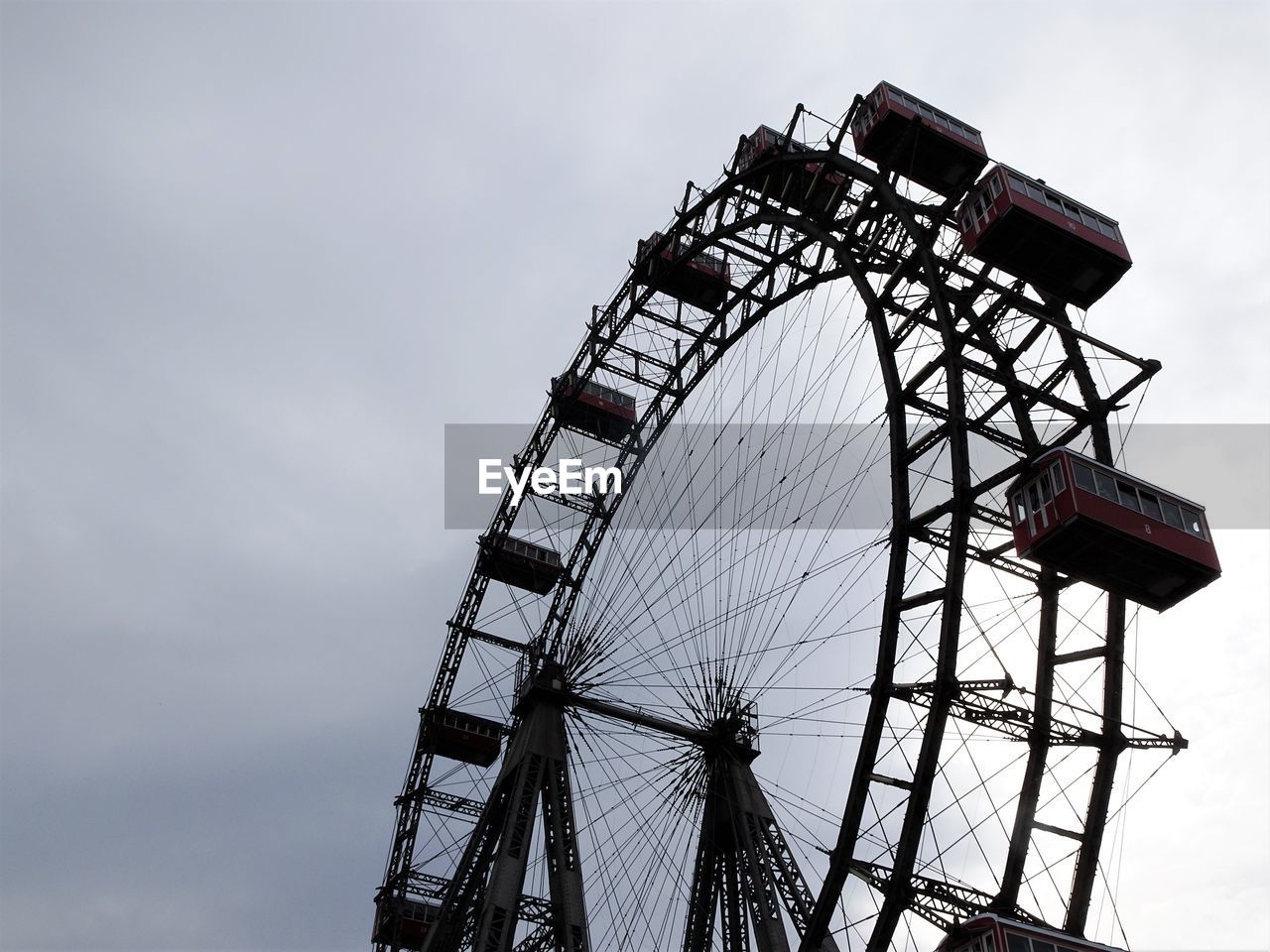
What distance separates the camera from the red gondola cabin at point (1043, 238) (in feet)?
80.1

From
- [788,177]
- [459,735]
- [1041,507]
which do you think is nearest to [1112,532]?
[1041,507]

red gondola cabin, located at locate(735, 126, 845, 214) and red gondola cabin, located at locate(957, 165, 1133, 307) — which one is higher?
red gondola cabin, located at locate(735, 126, 845, 214)

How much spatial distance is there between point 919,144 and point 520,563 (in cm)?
2058

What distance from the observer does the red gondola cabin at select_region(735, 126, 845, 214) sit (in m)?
28.8

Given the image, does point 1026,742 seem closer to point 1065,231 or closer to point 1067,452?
point 1067,452

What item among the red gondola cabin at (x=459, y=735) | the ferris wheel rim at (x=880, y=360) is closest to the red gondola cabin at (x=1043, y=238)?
the ferris wheel rim at (x=880, y=360)

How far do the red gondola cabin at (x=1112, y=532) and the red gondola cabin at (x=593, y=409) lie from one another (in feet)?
60.0

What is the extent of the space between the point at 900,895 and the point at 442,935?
11421 mm

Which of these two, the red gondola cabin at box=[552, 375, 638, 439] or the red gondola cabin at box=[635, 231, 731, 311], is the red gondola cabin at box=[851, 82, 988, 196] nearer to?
the red gondola cabin at box=[635, 231, 731, 311]

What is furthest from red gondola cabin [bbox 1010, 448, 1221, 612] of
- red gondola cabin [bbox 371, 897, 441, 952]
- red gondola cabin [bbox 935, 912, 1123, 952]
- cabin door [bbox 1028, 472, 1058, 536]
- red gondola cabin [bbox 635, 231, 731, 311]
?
red gondola cabin [bbox 371, 897, 441, 952]

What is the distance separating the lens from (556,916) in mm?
24797

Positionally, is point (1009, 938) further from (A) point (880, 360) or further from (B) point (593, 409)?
(B) point (593, 409)

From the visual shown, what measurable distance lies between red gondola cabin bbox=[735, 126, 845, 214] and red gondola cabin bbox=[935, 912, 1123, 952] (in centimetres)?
1660

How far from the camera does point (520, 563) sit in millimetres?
40969
